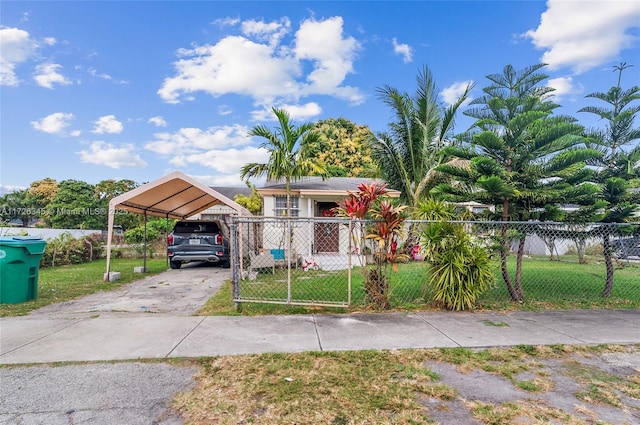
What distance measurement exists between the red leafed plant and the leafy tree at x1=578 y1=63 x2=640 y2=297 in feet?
13.5

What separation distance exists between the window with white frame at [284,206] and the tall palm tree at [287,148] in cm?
117

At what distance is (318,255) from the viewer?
12180 mm

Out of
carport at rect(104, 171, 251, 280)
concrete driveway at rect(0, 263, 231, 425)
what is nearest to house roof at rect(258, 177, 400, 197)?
carport at rect(104, 171, 251, 280)

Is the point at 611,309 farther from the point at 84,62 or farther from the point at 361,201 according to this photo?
the point at 84,62

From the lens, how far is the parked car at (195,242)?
35.3 ft

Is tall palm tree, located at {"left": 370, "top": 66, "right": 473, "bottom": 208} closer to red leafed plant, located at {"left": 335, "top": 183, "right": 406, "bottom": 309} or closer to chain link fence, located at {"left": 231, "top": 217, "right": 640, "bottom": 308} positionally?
chain link fence, located at {"left": 231, "top": 217, "right": 640, "bottom": 308}

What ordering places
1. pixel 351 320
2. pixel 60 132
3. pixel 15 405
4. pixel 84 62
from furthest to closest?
pixel 60 132 → pixel 84 62 → pixel 351 320 → pixel 15 405

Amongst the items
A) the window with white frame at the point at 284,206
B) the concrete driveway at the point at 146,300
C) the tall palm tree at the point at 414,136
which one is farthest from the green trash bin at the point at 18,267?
the tall palm tree at the point at 414,136

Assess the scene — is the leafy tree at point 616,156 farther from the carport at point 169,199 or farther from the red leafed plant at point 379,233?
the carport at point 169,199

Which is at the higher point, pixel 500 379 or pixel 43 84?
pixel 43 84

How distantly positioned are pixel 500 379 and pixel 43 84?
48.9ft

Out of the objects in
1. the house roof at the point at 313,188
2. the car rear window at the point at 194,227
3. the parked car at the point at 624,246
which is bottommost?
the parked car at the point at 624,246

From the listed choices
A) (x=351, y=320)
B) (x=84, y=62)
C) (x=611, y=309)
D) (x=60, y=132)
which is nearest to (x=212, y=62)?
(x=84, y=62)

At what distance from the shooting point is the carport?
8.60m
